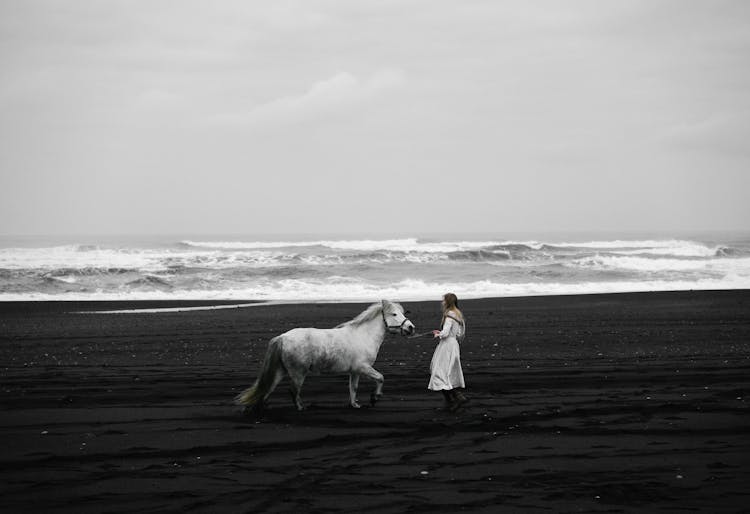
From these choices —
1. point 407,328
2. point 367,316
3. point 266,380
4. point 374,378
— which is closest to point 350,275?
point 367,316

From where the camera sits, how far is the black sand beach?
21.3ft

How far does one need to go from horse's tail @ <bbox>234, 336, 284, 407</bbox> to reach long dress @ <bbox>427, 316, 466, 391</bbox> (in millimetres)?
2045

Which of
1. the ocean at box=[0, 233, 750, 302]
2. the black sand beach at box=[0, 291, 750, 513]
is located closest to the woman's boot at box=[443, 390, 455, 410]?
the black sand beach at box=[0, 291, 750, 513]

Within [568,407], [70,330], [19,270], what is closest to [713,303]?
[568,407]

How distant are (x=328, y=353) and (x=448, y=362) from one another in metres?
1.62

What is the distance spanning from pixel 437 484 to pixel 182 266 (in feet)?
133

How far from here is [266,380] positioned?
9.95m

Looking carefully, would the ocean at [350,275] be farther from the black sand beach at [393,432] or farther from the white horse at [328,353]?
the white horse at [328,353]

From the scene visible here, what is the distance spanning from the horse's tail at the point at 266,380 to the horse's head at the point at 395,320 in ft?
5.36

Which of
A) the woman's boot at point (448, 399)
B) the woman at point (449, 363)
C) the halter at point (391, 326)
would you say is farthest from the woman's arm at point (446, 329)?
the woman's boot at point (448, 399)

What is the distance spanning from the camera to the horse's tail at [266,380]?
9.87 m

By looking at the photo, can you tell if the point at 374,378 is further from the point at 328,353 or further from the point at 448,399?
the point at 448,399

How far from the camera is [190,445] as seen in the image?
8.27 meters

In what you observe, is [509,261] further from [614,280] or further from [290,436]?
[290,436]
